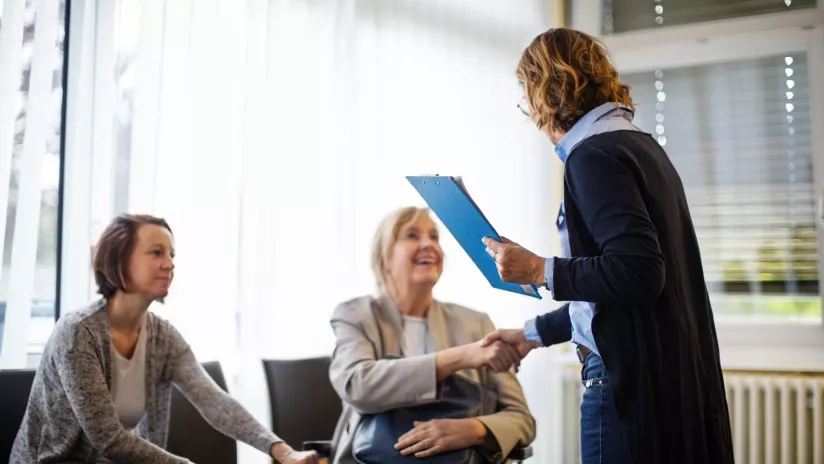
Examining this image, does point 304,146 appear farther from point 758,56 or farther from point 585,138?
point 758,56

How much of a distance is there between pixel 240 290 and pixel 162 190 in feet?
1.39

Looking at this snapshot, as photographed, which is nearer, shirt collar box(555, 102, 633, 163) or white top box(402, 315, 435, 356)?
shirt collar box(555, 102, 633, 163)

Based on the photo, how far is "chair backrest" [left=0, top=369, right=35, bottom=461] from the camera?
6.11ft

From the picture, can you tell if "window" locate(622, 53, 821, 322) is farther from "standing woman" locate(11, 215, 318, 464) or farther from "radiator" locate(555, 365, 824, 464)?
"standing woman" locate(11, 215, 318, 464)

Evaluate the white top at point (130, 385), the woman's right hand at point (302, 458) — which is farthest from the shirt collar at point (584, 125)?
the white top at point (130, 385)

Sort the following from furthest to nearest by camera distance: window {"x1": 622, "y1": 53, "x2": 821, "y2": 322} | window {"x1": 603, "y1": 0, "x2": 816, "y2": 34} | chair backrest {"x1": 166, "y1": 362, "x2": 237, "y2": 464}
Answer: window {"x1": 603, "y1": 0, "x2": 816, "y2": 34} → window {"x1": 622, "y1": 53, "x2": 821, "y2": 322} → chair backrest {"x1": 166, "y1": 362, "x2": 237, "y2": 464}

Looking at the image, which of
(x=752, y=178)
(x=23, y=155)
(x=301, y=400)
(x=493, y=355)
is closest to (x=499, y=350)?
(x=493, y=355)

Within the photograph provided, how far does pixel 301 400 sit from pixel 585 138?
148 cm

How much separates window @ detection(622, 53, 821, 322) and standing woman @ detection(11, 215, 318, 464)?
2416 millimetres

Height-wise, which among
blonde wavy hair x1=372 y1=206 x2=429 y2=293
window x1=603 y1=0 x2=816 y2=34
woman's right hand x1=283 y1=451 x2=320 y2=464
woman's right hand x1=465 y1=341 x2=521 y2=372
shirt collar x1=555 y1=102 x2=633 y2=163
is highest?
window x1=603 y1=0 x2=816 y2=34

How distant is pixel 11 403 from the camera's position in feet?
6.14

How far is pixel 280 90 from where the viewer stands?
111 inches

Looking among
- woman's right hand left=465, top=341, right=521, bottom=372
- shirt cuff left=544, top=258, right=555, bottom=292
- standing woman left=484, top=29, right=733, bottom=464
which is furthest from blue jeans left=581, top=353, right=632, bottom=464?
woman's right hand left=465, top=341, right=521, bottom=372

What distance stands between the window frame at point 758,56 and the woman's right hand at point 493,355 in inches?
66.2
